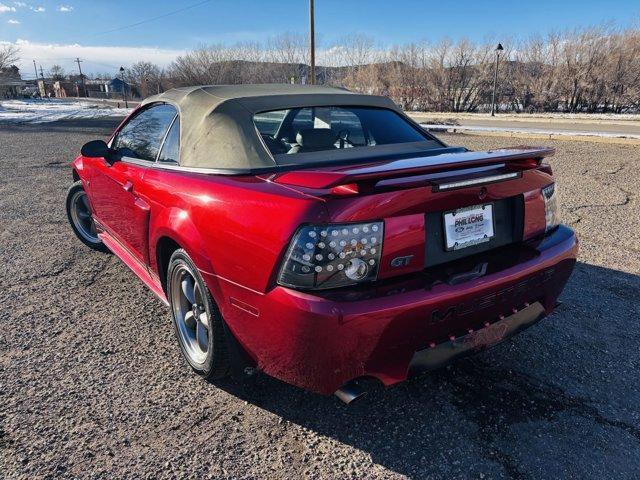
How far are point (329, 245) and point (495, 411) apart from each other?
1278mm

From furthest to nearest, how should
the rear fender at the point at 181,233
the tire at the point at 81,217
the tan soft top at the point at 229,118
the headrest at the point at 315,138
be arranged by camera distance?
the tire at the point at 81,217 < the headrest at the point at 315,138 < the tan soft top at the point at 229,118 < the rear fender at the point at 181,233

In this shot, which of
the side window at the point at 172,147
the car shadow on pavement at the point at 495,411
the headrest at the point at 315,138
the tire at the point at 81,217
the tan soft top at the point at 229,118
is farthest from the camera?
the tire at the point at 81,217

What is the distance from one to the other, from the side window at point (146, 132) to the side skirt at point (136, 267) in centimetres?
73

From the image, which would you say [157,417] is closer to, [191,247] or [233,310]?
[233,310]

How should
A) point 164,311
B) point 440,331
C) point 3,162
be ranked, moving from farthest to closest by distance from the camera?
point 3,162 < point 164,311 < point 440,331

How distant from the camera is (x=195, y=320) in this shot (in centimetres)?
259

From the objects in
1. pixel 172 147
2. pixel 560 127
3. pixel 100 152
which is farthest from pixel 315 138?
pixel 560 127

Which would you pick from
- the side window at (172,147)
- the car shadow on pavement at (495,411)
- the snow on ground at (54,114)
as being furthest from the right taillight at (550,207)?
the snow on ground at (54,114)

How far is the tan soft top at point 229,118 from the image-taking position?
2365 millimetres

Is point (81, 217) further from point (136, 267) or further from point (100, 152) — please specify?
point (136, 267)

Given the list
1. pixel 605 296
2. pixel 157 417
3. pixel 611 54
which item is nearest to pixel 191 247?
pixel 157 417

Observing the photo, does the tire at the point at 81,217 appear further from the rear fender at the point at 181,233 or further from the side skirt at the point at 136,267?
the rear fender at the point at 181,233

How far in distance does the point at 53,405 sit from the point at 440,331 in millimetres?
1954

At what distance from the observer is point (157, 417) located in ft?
7.30
